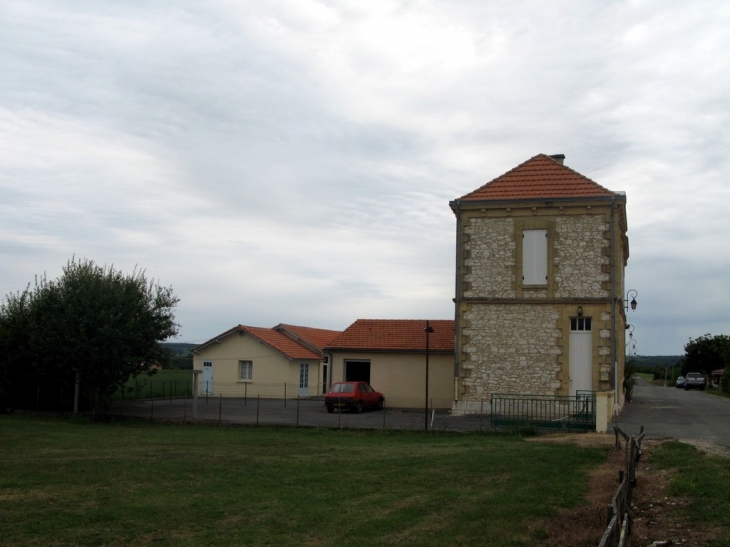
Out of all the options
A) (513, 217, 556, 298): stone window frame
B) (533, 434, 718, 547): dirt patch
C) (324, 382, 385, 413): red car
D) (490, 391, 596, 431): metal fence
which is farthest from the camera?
(324, 382, 385, 413): red car

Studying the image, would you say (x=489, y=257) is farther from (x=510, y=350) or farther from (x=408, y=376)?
(x=408, y=376)

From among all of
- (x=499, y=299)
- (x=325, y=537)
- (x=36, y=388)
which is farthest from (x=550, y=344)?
(x=36, y=388)

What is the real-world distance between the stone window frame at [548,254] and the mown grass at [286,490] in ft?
22.8

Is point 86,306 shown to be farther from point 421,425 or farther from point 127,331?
point 421,425

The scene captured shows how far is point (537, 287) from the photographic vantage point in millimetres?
25500

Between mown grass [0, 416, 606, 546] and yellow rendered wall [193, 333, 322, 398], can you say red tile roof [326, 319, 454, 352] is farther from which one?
mown grass [0, 416, 606, 546]

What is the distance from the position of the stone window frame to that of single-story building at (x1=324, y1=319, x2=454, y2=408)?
22.9 feet

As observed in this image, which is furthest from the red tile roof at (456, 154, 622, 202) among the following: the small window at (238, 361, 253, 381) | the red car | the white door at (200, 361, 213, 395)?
the white door at (200, 361, 213, 395)

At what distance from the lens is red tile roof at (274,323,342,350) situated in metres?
44.9

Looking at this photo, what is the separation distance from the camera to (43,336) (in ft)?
87.8

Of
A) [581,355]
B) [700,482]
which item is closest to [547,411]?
[581,355]

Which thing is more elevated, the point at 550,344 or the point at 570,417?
the point at 550,344

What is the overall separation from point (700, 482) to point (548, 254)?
47.9 feet

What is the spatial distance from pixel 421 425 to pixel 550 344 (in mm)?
5484
